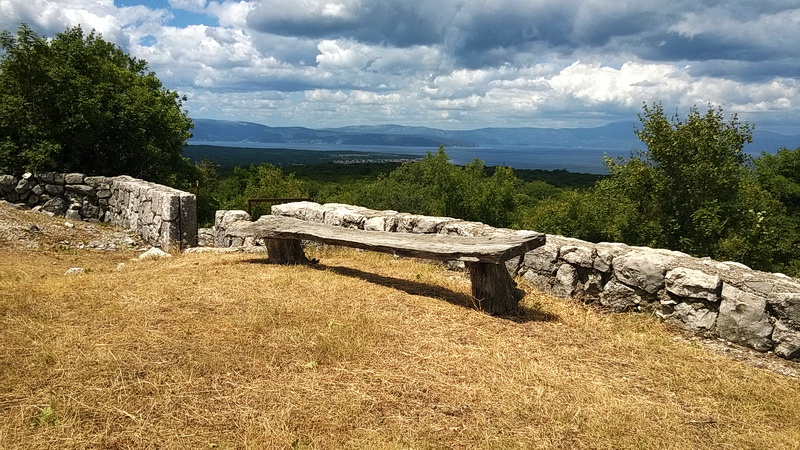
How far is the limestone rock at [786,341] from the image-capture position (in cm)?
507

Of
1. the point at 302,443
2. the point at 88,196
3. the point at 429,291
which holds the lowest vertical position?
the point at 302,443

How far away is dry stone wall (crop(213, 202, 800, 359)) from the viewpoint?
17.1ft

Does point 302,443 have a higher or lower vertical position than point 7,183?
lower

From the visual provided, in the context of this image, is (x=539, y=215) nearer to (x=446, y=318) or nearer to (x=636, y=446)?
(x=446, y=318)

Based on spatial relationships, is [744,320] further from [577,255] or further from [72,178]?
[72,178]

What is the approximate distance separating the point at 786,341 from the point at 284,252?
21.2ft

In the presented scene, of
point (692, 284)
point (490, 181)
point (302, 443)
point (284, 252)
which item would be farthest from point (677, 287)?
point (490, 181)

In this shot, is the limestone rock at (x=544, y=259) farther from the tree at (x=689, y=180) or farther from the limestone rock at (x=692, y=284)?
the tree at (x=689, y=180)

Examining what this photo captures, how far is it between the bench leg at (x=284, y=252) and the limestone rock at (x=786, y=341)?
20.0ft

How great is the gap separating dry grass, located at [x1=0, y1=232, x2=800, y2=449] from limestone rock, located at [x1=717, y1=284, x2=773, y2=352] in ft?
1.59

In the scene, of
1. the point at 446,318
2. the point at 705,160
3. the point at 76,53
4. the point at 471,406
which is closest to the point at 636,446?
the point at 471,406

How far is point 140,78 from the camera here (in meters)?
20.6

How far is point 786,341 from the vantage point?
16.8ft

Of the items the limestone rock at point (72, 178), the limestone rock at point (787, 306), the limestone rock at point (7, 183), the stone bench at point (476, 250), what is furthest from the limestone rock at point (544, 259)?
the limestone rock at point (7, 183)
